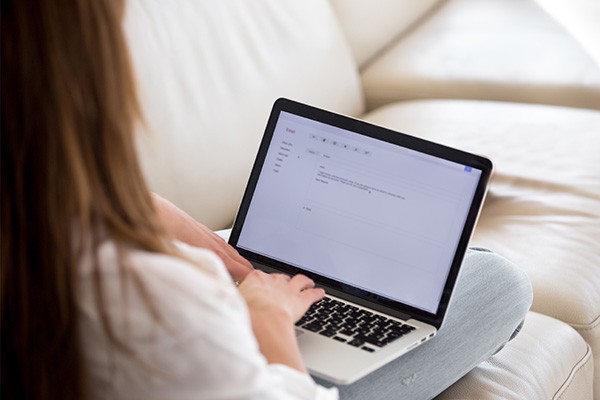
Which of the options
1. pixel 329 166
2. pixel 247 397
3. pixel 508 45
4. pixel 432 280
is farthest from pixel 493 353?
pixel 508 45

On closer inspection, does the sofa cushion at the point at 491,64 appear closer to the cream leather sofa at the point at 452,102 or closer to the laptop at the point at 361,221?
the cream leather sofa at the point at 452,102

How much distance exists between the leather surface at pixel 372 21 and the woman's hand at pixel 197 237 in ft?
3.56

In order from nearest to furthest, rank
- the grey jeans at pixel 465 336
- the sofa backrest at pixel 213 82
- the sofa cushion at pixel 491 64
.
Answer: the grey jeans at pixel 465 336, the sofa backrest at pixel 213 82, the sofa cushion at pixel 491 64

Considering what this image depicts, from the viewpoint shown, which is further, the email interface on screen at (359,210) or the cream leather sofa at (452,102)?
the cream leather sofa at (452,102)

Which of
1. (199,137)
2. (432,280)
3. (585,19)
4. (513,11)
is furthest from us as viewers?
(513,11)

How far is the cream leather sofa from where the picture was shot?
152cm

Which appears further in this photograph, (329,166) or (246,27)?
(246,27)

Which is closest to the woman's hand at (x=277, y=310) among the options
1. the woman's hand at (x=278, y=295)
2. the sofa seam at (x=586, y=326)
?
the woman's hand at (x=278, y=295)

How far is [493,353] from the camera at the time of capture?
1.31 m

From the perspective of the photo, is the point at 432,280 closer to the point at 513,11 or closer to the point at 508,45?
the point at 508,45

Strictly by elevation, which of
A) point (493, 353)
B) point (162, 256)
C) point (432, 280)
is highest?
point (162, 256)

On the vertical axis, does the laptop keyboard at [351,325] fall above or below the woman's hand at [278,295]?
below

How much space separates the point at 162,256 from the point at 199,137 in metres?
0.93

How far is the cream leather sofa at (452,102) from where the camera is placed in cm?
152
